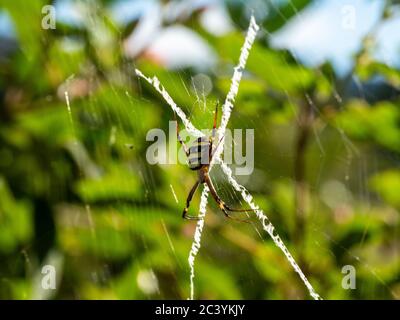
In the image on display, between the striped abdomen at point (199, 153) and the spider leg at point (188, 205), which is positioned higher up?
the striped abdomen at point (199, 153)

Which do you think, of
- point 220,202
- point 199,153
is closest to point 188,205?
point 220,202

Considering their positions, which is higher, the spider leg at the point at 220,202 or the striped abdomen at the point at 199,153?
the striped abdomen at the point at 199,153

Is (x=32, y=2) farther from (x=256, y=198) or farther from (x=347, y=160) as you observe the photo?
(x=347, y=160)

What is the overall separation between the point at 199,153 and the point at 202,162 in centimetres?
4

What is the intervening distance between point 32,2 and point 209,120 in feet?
2.00

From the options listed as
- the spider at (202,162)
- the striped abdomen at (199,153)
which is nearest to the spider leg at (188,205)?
the spider at (202,162)

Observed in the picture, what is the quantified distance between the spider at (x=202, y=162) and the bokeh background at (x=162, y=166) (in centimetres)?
3

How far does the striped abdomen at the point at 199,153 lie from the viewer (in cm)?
142

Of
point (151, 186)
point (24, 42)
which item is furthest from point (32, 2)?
point (151, 186)

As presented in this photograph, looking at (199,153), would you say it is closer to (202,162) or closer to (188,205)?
(202,162)

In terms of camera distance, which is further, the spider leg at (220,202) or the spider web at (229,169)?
the spider leg at (220,202)

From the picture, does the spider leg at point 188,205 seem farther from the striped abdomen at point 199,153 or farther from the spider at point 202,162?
the striped abdomen at point 199,153

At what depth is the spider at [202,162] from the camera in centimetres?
142
